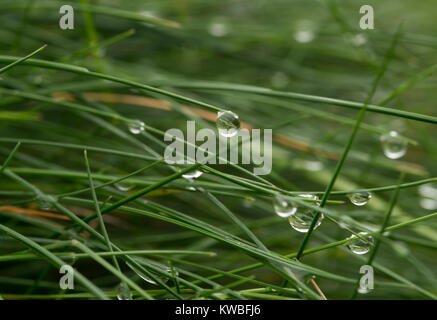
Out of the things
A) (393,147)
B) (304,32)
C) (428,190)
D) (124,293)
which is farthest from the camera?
(304,32)

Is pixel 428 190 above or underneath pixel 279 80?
underneath

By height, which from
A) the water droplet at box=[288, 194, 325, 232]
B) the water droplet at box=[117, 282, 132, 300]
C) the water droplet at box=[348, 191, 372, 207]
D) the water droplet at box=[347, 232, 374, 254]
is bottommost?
the water droplet at box=[117, 282, 132, 300]

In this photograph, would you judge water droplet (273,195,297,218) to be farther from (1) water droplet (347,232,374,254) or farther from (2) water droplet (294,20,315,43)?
(2) water droplet (294,20,315,43)

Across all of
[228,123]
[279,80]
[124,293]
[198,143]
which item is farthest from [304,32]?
[124,293]

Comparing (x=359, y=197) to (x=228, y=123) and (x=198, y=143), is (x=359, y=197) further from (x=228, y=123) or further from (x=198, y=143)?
(x=198, y=143)

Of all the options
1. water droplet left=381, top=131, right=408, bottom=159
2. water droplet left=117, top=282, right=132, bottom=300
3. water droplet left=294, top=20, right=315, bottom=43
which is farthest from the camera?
water droplet left=294, top=20, right=315, bottom=43

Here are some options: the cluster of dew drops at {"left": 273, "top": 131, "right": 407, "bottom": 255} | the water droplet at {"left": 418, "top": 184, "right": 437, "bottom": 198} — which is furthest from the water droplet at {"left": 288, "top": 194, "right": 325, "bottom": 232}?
the water droplet at {"left": 418, "top": 184, "right": 437, "bottom": 198}

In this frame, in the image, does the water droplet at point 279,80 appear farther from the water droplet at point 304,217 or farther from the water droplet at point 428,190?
the water droplet at point 304,217
